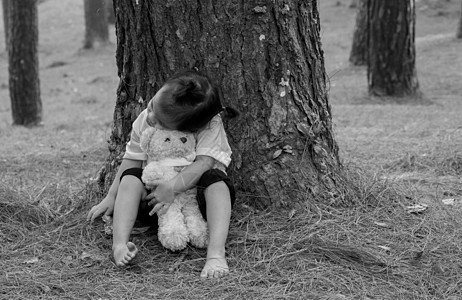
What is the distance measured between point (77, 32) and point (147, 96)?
72.7 ft

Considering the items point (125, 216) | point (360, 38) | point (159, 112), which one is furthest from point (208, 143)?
point (360, 38)

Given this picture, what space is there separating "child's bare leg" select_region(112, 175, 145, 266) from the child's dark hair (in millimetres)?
383

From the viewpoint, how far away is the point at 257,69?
3449mm

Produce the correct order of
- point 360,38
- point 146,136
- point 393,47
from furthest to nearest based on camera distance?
point 360,38 → point 393,47 → point 146,136

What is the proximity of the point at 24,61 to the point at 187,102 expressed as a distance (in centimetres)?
684

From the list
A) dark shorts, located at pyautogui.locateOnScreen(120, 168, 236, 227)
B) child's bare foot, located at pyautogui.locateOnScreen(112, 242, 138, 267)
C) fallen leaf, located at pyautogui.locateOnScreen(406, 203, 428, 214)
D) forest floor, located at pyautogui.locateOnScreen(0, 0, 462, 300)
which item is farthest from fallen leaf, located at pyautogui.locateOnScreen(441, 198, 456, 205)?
child's bare foot, located at pyautogui.locateOnScreen(112, 242, 138, 267)

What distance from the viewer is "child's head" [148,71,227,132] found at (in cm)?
319

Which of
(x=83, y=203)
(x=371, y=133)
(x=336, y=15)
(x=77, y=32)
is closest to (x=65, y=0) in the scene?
(x=77, y=32)

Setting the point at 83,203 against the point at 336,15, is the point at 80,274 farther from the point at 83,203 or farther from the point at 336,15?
the point at 336,15

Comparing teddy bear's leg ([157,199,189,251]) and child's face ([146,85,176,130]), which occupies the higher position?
child's face ([146,85,176,130])

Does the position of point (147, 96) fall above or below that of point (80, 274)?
above

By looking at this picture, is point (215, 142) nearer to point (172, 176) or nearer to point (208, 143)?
point (208, 143)

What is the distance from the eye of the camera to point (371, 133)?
6.70 m

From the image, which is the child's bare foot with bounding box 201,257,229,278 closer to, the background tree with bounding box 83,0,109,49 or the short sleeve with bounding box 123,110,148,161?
the short sleeve with bounding box 123,110,148,161
